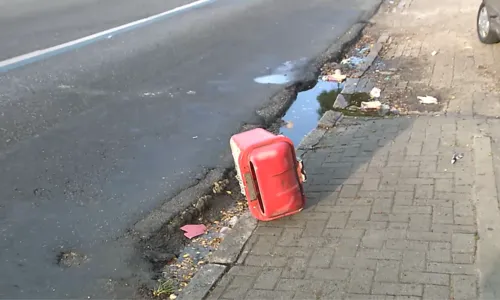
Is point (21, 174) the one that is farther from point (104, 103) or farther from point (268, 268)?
point (268, 268)

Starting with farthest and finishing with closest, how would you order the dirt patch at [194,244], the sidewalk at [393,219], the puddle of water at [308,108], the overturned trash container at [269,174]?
the puddle of water at [308,108] → the overturned trash container at [269,174] → the dirt patch at [194,244] → the sidewalk at [393,219]

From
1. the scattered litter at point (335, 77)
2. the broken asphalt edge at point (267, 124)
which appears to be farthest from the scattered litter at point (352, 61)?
the scattered litter at point (335, 77)

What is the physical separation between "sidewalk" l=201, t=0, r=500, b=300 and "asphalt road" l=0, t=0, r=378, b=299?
1.07 m

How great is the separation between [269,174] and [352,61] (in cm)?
511

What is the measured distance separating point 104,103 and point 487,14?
584 cm

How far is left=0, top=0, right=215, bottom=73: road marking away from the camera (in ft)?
29.9

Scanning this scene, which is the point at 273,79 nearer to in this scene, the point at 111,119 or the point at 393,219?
the point at 111,119

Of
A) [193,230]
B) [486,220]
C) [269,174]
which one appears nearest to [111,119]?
[193,230]

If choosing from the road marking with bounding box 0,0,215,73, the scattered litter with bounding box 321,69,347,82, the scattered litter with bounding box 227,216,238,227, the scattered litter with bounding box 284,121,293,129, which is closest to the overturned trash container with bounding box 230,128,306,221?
the scattered litter with bounding box 227,216,238,227

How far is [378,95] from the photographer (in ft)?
23.7

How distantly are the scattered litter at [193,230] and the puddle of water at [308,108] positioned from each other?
1.88 meters

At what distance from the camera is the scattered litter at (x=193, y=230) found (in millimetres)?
4617

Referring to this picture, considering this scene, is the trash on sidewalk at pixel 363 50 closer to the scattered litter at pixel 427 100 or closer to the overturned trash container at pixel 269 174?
the scattered litter at pixel 427 100

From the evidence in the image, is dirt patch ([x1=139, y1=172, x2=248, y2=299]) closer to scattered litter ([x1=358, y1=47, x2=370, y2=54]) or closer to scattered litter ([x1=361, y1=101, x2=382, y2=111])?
scattered litter ([x1=361, y1=101, x2=382, y2=111])
